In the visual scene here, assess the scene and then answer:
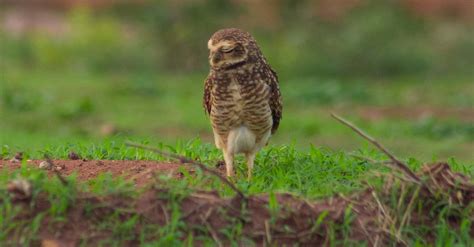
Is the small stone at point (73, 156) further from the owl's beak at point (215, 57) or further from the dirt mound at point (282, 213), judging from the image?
the dirt mound at point (282, 213)

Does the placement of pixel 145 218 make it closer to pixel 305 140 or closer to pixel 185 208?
pixel 185 208

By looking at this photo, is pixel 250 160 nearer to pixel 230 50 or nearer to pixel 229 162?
pixel 229 162

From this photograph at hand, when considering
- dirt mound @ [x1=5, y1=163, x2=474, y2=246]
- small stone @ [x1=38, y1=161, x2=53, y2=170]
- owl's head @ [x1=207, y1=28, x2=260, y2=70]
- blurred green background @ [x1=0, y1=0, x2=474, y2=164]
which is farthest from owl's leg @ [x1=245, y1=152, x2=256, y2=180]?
blurred green background @ [x1=0, y1=0, x2=474, y2=164]

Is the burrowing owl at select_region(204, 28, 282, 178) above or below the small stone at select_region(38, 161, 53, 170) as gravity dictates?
above

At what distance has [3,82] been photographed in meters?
17.3

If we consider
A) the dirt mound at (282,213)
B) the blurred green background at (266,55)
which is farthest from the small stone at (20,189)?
the blurred green background at (266,55)

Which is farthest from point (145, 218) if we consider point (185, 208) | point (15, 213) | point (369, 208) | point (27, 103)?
point (27, 103)

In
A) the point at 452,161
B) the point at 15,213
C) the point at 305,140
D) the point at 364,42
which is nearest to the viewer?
the point at 15,213

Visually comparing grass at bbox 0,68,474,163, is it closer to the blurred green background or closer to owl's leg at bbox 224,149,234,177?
the blurred green background

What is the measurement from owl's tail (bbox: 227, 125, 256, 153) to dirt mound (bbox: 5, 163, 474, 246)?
963mm

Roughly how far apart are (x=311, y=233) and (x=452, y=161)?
198 centimetres

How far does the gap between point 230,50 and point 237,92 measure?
0.95ft

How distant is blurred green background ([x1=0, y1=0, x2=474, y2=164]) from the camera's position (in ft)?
52.4

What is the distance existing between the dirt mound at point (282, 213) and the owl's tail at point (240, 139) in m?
0.96
